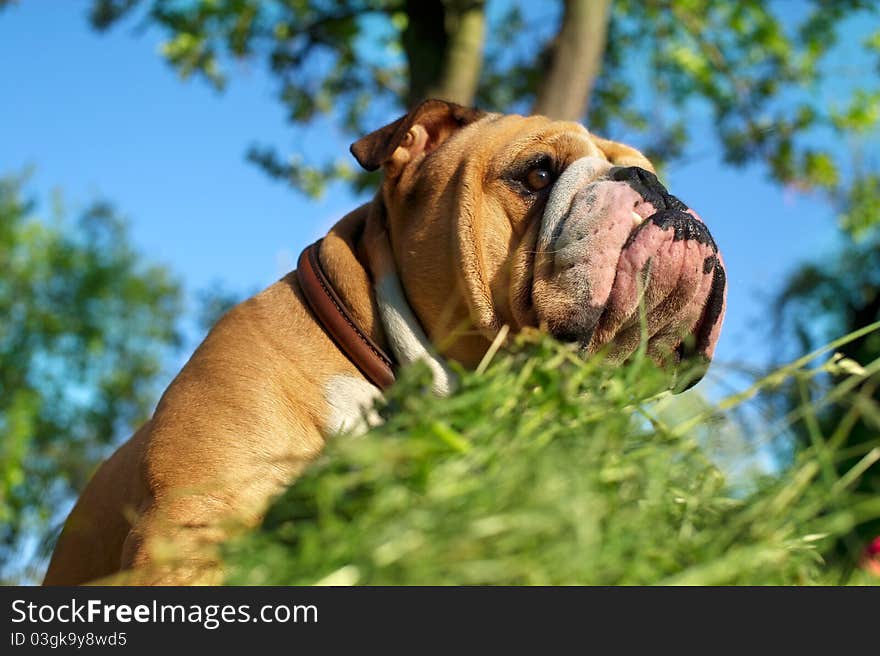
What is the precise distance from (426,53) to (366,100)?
3.32m

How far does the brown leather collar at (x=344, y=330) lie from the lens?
3.16m

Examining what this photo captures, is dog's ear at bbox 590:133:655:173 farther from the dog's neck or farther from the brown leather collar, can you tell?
the brown leather collar

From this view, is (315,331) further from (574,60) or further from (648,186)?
(574,60)

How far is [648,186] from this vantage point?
3324 millimetres

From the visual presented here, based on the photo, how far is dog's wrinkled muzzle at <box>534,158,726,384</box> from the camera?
3031 millimetres

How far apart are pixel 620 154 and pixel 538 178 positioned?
55 cm

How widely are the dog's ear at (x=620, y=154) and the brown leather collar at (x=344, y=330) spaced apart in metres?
1.33

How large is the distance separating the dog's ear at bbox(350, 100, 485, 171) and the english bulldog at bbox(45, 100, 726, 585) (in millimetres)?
12

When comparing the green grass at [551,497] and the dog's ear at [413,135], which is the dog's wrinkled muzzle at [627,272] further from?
the green grass at [551,497]

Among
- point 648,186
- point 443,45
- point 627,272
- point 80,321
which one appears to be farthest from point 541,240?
point 80,321

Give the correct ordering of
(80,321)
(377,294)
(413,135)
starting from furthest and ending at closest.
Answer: (80,321), (413,135), (377,294)
